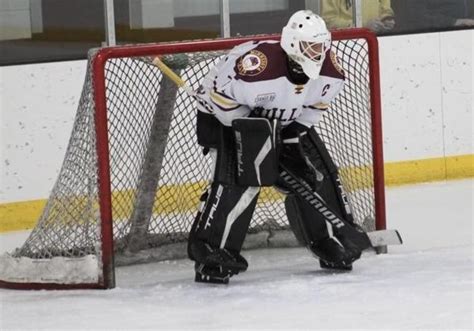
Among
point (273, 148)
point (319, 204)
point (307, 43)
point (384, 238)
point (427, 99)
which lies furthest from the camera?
point (427, 99)

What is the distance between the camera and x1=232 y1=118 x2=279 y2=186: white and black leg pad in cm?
447

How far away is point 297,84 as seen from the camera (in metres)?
4.49

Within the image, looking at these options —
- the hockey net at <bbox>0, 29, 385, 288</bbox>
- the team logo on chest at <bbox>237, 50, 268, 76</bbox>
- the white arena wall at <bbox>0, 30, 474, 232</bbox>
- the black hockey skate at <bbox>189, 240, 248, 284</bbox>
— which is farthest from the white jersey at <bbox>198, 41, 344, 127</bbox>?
the white arena wall at <bbox>0, 30, 474, 232</bbox>

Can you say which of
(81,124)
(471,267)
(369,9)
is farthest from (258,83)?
(369,9)

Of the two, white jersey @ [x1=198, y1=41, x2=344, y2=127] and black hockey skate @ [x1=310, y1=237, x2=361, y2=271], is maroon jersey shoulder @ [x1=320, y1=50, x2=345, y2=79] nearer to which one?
white jersey @ [x1=198, y1=41, x2=344, y2=127]

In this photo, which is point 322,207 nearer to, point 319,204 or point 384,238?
point 319,204

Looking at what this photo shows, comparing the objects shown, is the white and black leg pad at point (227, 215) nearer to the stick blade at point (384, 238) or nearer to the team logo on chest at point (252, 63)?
the team logo on chest at point (252, 63)

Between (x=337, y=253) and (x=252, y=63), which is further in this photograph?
(x=337, y=253)

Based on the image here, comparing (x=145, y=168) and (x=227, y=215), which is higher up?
(x=145, y=168)

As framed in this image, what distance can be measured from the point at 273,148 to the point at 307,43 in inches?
13.0

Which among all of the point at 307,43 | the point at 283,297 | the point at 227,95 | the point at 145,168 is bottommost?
the point at 283,297

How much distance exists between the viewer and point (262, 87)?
4.43 m

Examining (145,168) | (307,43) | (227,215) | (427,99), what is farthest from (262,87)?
(427,99)

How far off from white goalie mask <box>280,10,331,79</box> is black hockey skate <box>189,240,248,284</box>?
0.60m
